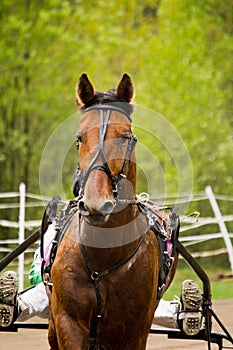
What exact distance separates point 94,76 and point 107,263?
58.5 ft

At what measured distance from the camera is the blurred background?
20266 millimetres

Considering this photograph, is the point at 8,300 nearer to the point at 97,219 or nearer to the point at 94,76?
the point at 97,219

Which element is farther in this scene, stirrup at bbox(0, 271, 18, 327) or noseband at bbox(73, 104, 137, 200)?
stirrup at bbox(0, 271, 18, 327)

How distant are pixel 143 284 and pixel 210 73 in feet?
54.2

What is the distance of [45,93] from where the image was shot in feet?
67.7

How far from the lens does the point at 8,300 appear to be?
6.10 meters

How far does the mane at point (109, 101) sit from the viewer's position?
16.7 feet

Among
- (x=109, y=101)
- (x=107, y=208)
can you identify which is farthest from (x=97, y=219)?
(x=109, y=101)

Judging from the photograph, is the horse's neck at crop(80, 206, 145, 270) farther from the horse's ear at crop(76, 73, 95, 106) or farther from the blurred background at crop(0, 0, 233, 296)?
the blurred background at crop(0, 0, 233, 296)

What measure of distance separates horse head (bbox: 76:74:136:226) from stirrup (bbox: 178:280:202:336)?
1.52 m

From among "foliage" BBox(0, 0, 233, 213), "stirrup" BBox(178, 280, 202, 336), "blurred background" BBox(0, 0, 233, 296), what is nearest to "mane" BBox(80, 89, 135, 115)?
"stirrup" BBox(178, 280, 202, 336)

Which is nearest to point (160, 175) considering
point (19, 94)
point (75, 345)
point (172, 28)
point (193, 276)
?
point (75, 345)

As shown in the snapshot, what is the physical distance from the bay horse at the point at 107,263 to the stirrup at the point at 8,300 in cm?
88

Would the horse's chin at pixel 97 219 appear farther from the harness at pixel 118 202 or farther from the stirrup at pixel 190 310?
the stirrup at pixel 190 310
